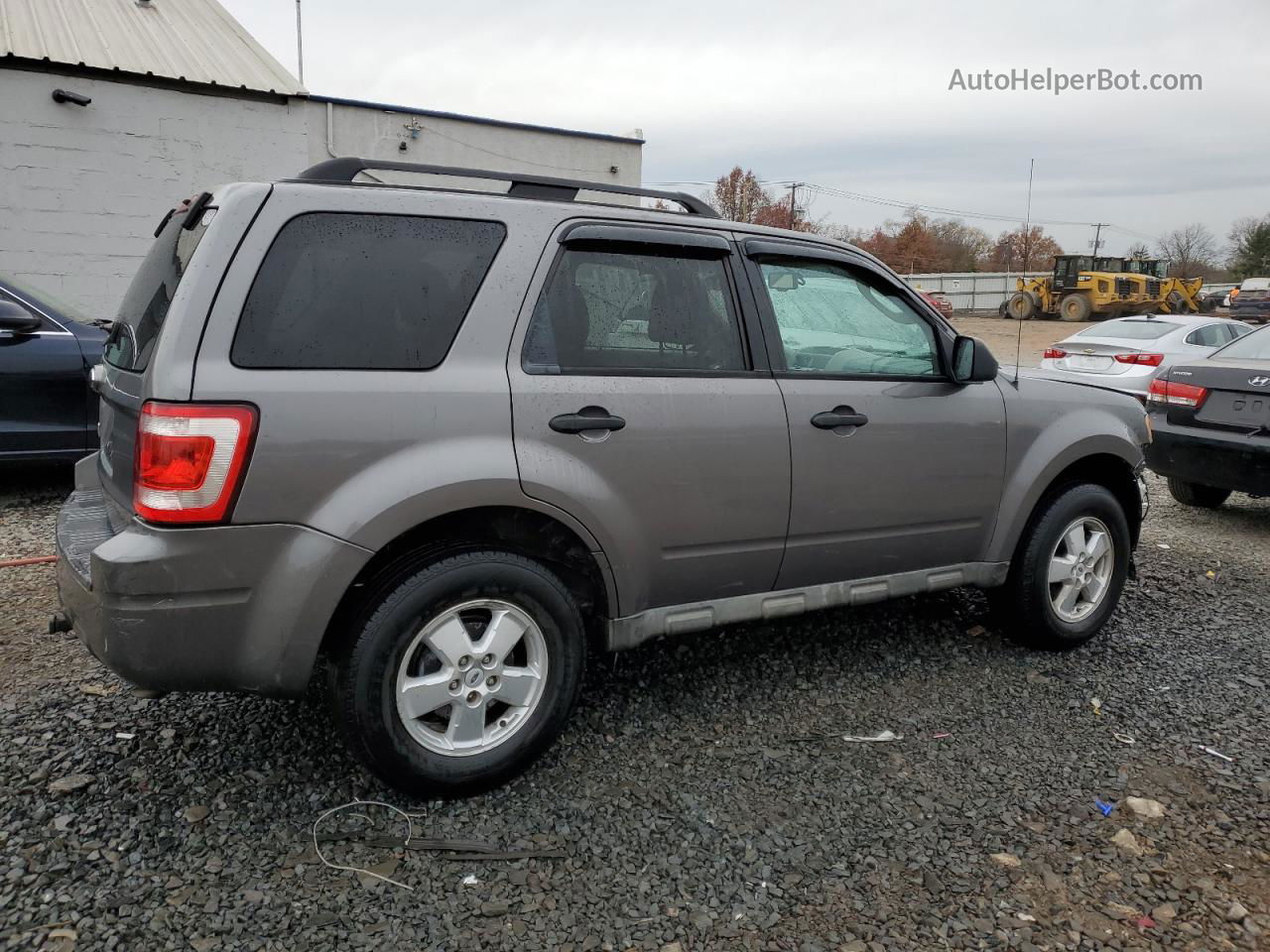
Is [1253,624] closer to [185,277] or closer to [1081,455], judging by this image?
[1081,455]

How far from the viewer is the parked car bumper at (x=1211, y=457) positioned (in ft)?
19.9

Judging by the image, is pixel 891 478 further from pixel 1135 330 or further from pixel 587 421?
pixel 1135 330

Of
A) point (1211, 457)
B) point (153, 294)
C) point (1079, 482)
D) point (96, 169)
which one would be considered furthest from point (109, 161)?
point (1211, 457)

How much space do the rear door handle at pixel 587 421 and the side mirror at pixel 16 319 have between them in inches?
186

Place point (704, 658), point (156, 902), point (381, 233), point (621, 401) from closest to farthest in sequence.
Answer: point (156, 902), point (381, 233), point (621, 401), point (704, 658)

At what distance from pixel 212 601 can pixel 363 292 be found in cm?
96

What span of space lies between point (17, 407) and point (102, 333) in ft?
2.35

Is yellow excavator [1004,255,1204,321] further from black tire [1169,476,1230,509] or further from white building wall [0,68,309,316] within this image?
white building wall [0,68,309,316]

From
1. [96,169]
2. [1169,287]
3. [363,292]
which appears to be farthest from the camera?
[1169,287]

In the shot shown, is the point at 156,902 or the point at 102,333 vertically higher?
the point at 102,333

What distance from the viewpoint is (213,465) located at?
247 centimetres

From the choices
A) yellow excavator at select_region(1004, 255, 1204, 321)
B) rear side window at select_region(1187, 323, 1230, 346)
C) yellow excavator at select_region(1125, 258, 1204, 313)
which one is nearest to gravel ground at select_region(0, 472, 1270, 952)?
rear side window at select_region(1187, 323, 1230, 346)

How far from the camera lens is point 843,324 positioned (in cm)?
370

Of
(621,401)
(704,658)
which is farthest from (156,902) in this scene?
(704,658)
